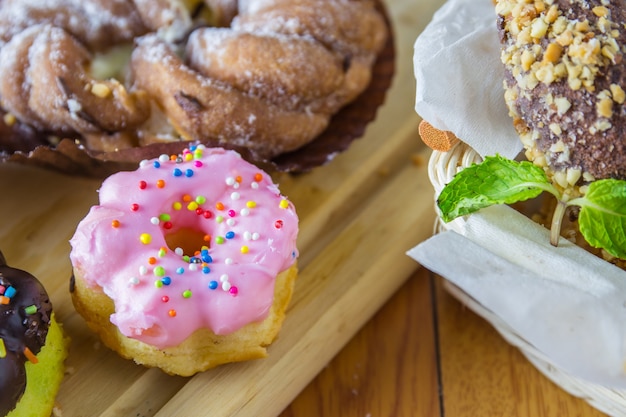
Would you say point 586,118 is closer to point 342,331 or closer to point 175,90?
point 342,331

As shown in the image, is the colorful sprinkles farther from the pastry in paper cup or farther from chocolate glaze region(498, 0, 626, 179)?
chocolate glaze region(498, 0, 626, 179)

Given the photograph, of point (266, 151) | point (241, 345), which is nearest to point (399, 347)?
point (241, 345)

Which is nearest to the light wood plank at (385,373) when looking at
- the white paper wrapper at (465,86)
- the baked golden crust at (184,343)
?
the baked golden crust at (184,343)

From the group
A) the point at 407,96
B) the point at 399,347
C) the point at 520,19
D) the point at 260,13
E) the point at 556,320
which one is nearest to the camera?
the point at 556,320

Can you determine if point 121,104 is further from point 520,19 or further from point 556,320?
point 556,320

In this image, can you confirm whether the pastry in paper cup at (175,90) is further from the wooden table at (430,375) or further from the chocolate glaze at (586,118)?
the chocolate glaze at (586,118)

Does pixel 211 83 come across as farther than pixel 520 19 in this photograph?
Yes

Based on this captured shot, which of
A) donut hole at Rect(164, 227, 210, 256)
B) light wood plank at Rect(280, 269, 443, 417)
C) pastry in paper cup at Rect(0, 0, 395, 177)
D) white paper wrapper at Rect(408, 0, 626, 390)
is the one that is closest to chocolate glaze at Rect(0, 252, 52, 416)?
donut hole at Rect(164, 227, 210, 256)
